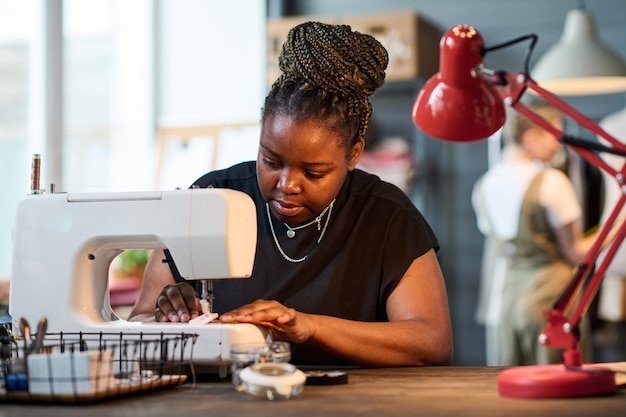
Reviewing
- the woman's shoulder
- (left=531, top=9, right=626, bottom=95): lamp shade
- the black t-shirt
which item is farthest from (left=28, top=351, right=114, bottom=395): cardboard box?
(left=531, top=9, right=626, bottom=95): lamp shade

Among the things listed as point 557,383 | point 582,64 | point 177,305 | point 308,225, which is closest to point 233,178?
point 308,225

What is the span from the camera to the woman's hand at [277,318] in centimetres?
184

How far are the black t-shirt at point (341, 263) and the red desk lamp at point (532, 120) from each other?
2.03 feet

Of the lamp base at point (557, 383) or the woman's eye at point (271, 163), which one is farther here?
the woman's eye at point (271, 163)

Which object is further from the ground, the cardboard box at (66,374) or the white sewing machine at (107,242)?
the white sewing machine at (107,242)

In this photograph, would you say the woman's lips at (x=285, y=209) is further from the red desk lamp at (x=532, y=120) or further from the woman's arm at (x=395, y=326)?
the red desk lamp at (x=532, y=120)

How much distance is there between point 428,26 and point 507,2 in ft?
1.75

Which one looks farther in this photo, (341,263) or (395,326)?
(341,263)

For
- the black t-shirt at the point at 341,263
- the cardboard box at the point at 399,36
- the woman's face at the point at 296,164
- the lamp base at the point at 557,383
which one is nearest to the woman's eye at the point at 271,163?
the woman's face at the point at 296,164

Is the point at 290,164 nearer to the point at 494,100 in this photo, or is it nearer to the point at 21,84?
the point at 494,100

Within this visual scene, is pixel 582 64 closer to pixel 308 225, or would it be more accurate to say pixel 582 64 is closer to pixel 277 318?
pixel 308 225

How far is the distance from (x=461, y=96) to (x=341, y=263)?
0.74 meters

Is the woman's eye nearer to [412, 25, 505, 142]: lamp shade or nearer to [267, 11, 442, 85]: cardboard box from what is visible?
[412, 25, 505, 142]: lamp shade

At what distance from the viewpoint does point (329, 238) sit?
230cm
